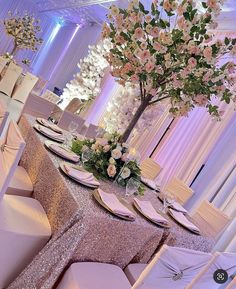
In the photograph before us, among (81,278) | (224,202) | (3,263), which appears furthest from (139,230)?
(224,202)

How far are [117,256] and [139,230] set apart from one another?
23cm

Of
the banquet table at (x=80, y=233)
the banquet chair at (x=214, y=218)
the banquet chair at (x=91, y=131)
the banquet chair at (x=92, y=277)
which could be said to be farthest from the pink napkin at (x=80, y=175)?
the banquet chair at (x=91, y=131)

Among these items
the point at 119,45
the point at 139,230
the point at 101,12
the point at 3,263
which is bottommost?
the point at 3,263

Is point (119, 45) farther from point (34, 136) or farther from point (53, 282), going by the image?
point (53, 282)

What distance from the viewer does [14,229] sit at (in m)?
1.96

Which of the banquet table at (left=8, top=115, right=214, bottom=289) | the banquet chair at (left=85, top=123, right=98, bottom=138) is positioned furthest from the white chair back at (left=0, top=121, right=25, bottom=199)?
the banquet chair at (left=85, top=123, right=98, bottom=138)

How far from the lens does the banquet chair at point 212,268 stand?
5.77ft

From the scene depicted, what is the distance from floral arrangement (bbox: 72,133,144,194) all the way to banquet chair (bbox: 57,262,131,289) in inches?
29.3

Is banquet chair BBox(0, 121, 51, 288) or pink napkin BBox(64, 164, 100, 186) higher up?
pink napkin BBox(64, 164, 100, 186)

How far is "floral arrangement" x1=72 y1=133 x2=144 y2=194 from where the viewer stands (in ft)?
8.55

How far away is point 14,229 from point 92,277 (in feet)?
1.69

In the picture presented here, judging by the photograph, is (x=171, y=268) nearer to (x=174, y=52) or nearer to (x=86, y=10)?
(x=174, y=52)

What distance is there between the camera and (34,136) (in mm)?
2943

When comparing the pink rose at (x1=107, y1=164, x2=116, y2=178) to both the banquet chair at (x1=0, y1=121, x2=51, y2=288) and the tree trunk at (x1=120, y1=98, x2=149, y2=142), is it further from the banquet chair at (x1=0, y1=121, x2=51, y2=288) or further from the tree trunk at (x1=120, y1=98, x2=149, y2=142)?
the banquet chair at (x1=0, y1=121, x2=51, y2=288)
